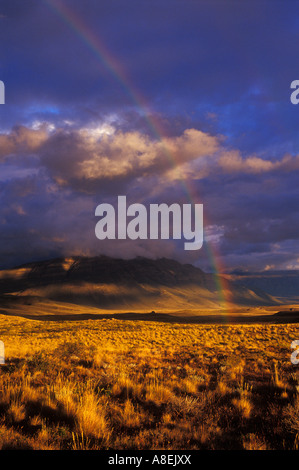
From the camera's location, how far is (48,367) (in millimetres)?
12141

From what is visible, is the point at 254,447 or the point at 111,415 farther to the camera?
the point at 111,415

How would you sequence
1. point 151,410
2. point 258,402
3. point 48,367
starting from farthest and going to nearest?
point 48,367
point 258,402
point 151,410

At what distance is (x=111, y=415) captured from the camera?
7074 millimetres

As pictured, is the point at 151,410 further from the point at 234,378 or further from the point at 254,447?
the point at 234,378

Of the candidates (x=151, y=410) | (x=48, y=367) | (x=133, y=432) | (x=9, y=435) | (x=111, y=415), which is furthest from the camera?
(x=48, y=367)

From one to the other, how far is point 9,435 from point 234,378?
25.2 feet

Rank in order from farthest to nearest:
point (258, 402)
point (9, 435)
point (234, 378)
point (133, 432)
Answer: point (234, 378) → point (258, 402) → point (133, 432) → point (9, 435)

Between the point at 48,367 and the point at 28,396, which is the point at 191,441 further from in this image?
the point at 48,367

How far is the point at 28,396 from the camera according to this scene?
25.6ft
